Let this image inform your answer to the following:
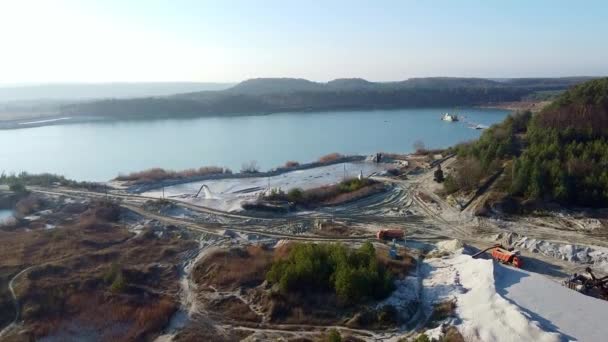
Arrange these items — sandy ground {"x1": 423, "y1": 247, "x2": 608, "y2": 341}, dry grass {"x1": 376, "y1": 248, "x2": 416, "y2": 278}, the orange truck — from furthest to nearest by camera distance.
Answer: the orange truck, dry grass {"x1": 376, "y1": 248, "x2": 416, "y2": 278}, sandy ground {"x1": 423, "y1": 247, "x2": 608, "y2": 341}

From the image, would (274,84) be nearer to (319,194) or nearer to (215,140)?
(215,140)

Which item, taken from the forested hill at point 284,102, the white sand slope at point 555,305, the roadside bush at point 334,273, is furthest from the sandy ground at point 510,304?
the forested hill at point 284,102

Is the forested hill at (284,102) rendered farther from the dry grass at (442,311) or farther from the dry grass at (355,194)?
the dry grass at (442,311)

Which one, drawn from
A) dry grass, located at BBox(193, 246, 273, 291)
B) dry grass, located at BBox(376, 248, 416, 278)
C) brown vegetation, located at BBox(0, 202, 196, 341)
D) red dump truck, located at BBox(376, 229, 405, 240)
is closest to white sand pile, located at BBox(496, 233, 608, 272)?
red dump truck, located at BBox(376, 229, 405, 240)

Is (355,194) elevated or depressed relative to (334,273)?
elevated

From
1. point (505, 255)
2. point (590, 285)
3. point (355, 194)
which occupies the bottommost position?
point (590, 285)

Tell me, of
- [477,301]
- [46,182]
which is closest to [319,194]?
[477,301]

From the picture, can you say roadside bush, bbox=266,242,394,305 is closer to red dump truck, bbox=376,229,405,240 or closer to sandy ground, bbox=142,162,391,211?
red dump truck, bbox=376,229,405,240
